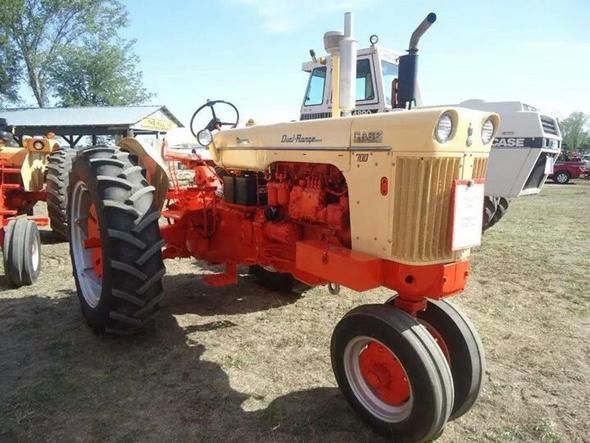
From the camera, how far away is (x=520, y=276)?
532cm

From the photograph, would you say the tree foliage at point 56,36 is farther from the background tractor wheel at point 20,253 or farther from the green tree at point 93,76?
the background tractor wheel at point 20,253

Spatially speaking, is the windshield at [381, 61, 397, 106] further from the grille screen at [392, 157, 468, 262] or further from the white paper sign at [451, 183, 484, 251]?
the grille screen at [392, 157, 468, 262]

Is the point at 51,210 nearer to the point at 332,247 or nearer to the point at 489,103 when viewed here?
the point at 332,247

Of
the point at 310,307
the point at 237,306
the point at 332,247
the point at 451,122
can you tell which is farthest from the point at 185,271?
the point at 451,122

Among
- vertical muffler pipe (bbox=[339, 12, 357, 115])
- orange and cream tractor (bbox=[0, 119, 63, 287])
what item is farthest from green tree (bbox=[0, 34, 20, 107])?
vertical muffler pipe (bbox=[339, 12, 357, 115])

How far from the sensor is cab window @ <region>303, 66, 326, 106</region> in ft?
23.9

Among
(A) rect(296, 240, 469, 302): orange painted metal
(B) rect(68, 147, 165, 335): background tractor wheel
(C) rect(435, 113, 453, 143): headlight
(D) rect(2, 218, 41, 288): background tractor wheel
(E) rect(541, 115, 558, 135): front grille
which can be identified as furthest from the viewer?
(E) rect(541, 115, 558, 135): front grille

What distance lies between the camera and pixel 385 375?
7.91 ft

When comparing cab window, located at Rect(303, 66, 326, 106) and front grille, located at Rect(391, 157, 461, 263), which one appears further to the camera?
cab window, located at Rect(303, 66, 326, 106)

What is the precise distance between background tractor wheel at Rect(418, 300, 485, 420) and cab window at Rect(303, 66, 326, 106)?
17.2 feet

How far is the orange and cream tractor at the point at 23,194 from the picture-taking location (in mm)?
4590

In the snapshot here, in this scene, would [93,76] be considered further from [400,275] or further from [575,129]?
[575,129]

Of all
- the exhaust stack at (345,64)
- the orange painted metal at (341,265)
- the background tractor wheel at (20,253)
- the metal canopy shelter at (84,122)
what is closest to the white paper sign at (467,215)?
the orange painted metal at (341,265)

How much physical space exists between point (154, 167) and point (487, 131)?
2408 mm
